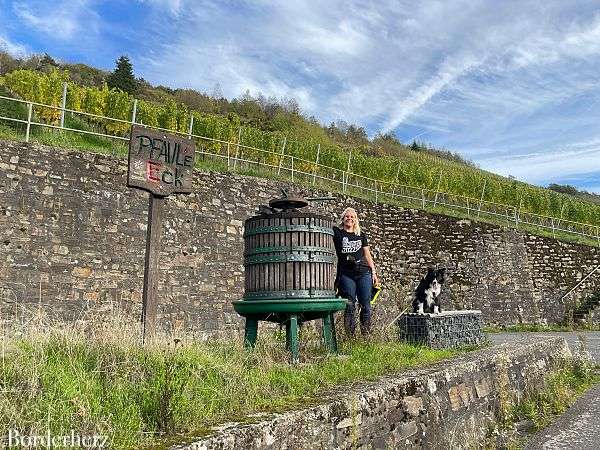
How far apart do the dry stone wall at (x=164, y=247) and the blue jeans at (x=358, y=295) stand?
896mm

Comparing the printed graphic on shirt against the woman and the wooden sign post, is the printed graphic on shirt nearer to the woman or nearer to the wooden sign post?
the woman

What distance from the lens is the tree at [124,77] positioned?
154 ft

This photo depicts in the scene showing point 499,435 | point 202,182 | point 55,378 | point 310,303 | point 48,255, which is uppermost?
point 202,182

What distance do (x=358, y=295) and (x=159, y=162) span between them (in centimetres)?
287

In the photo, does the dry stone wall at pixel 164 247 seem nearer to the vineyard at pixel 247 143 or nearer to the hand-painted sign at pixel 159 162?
the vineyard at pixel 247 143

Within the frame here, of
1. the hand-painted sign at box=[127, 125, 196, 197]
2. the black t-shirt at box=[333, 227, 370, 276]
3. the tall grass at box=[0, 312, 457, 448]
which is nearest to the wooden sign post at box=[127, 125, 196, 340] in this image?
the hand-painted sign at box=[127, 125, 196, 197]

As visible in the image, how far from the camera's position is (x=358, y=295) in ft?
21.1

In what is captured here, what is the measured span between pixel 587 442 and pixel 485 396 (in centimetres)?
98

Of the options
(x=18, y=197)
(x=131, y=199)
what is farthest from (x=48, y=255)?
(x=131, y=199)

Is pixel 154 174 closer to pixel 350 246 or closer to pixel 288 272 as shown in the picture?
pixel 288 272

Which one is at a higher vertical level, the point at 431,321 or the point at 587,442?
the point at 431,321

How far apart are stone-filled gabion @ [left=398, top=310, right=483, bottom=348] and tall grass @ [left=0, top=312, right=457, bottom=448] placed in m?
2.30

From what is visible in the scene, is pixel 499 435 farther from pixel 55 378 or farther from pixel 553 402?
pixel 55 378

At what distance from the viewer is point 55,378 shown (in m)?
2.97
